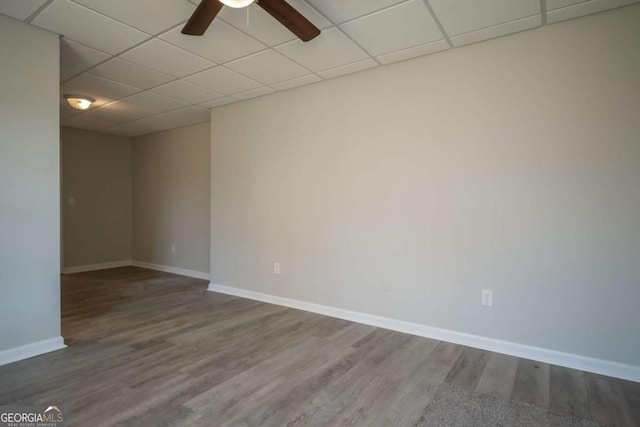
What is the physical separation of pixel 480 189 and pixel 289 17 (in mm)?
1925

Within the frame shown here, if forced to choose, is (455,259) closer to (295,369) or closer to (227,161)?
(295,369)

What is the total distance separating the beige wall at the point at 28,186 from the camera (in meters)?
2.41

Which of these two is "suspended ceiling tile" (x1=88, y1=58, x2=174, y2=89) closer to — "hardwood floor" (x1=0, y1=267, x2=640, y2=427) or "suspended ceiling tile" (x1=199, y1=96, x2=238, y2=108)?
"suspended ceiling tile" (x1=199, y1=96, x2=238, y2=108)

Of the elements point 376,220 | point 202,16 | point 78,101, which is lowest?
point 376,220

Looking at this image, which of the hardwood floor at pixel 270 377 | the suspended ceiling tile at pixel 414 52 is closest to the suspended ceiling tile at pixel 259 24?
the suspended ceiling tile at pixel 414 52

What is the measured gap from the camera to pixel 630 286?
2242 millimetres

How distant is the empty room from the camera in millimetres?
2068

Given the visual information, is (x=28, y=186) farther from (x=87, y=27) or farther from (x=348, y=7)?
(x=348, y=7)

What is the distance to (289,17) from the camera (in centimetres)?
203

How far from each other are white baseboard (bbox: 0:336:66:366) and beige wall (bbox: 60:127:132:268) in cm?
378

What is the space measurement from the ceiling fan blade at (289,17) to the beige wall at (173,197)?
11.6ft

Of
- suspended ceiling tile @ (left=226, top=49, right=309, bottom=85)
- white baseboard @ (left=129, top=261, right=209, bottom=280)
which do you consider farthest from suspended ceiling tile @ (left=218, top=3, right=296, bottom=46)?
white baseboard @ (left=129, top=261, right=209, bottom=280)

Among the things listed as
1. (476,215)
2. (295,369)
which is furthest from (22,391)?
(476,215)

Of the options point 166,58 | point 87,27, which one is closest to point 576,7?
point 166,58
